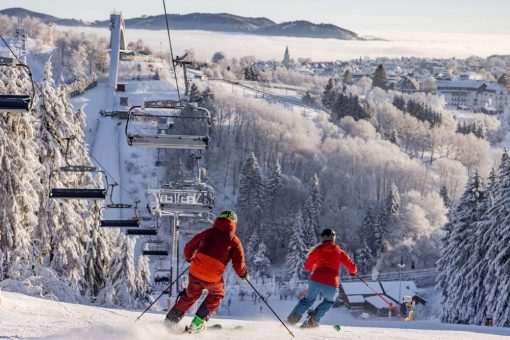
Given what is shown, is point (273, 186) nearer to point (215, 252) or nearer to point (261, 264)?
point (261, 264)

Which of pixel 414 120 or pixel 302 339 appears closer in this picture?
pixel 302 339

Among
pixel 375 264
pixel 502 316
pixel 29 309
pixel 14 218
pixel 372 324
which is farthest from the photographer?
pixel 375 264

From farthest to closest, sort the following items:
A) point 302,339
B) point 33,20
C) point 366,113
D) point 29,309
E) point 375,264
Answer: point 33,20, point 366,113, point 375,264, point 29,309, point 302,339

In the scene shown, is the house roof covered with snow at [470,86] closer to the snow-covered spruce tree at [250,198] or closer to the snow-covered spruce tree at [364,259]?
the snow-covered spruce tree at [250,198]

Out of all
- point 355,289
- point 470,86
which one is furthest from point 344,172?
point 470,86

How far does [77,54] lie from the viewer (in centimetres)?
12950

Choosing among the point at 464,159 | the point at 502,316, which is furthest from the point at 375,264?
the point at 464,159

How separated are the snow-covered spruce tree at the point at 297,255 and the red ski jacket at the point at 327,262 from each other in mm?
42029

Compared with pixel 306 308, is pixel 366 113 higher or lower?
lower

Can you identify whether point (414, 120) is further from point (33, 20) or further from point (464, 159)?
point (33, 20)

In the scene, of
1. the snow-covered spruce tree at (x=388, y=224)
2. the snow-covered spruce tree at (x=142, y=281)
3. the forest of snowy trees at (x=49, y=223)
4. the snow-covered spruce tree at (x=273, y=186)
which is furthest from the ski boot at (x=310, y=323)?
the snow-covered spruce tree at (x=273, y=186)

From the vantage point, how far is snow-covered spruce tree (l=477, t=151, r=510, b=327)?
65.9ft

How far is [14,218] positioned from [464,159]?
82.0m

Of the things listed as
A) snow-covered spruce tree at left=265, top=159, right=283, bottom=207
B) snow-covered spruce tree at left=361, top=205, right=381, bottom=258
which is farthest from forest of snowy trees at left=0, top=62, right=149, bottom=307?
snow-covered spruce tree at left=265, top=159, right=283, bottom=207
